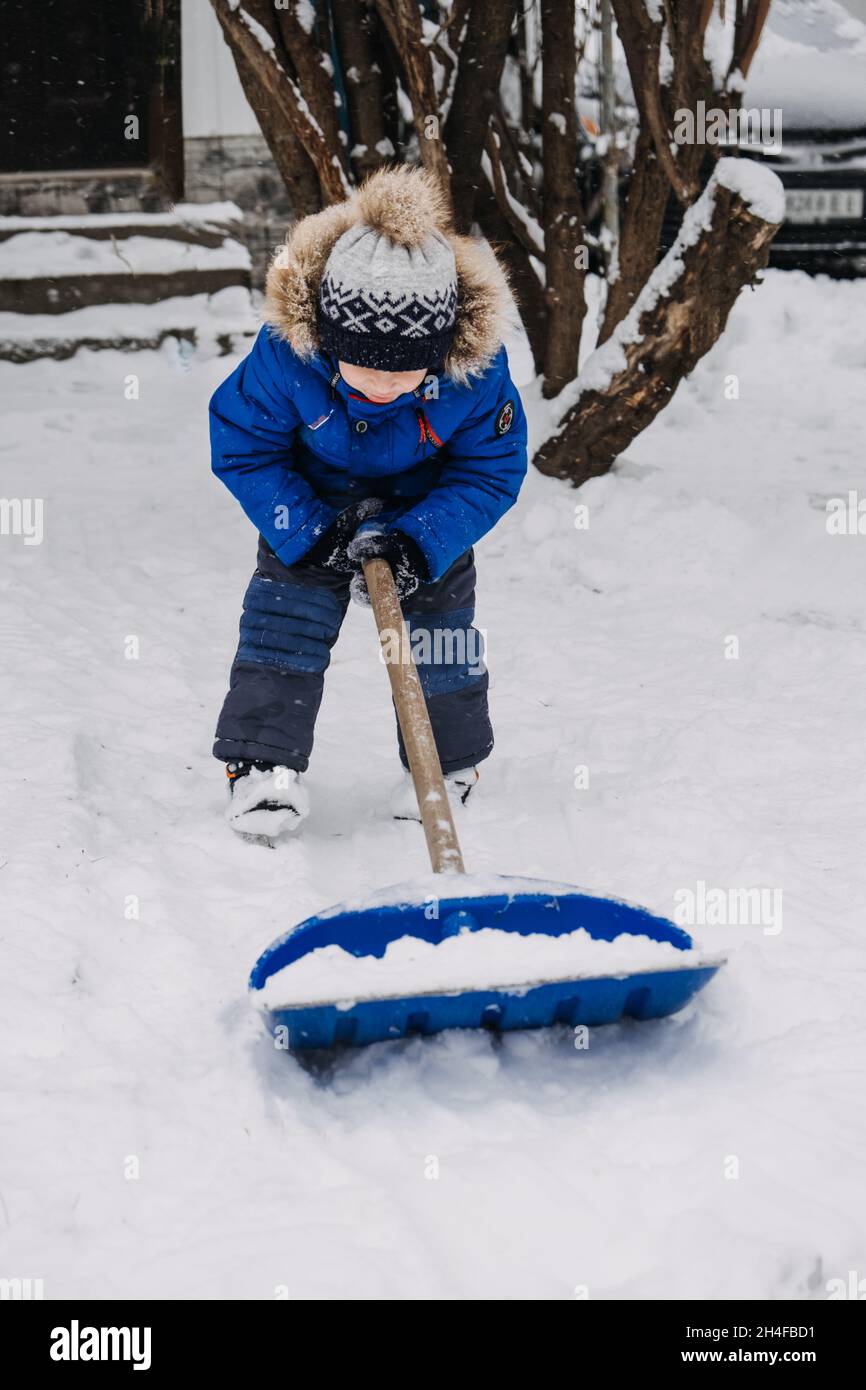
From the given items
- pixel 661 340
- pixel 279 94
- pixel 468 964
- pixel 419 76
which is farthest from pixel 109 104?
pixel 468 964

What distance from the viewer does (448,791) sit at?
3008 mm

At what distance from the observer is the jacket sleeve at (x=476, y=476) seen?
2.63 m

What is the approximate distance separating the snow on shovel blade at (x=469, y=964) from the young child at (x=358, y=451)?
30.5 inches

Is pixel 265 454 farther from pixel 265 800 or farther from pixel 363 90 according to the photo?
pixel 363 90

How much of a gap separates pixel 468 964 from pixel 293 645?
3.40 feet

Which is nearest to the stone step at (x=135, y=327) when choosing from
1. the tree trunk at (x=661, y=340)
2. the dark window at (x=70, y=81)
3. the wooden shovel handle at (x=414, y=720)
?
the dark window at (x=70, y=81)

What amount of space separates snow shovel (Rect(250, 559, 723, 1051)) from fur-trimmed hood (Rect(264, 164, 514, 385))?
109 centimetres

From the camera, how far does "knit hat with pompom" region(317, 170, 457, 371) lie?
2.39 metres

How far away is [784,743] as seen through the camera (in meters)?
3.36

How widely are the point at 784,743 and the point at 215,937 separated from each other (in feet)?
5.41

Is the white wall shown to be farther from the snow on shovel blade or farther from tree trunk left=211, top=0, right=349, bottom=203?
the snow on shovel blade

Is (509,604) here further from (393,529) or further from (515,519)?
(393,529)

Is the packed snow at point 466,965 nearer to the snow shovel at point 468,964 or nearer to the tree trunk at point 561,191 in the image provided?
the snow shovel at point 468,964

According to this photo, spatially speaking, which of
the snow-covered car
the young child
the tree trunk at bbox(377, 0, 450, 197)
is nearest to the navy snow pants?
the young child
